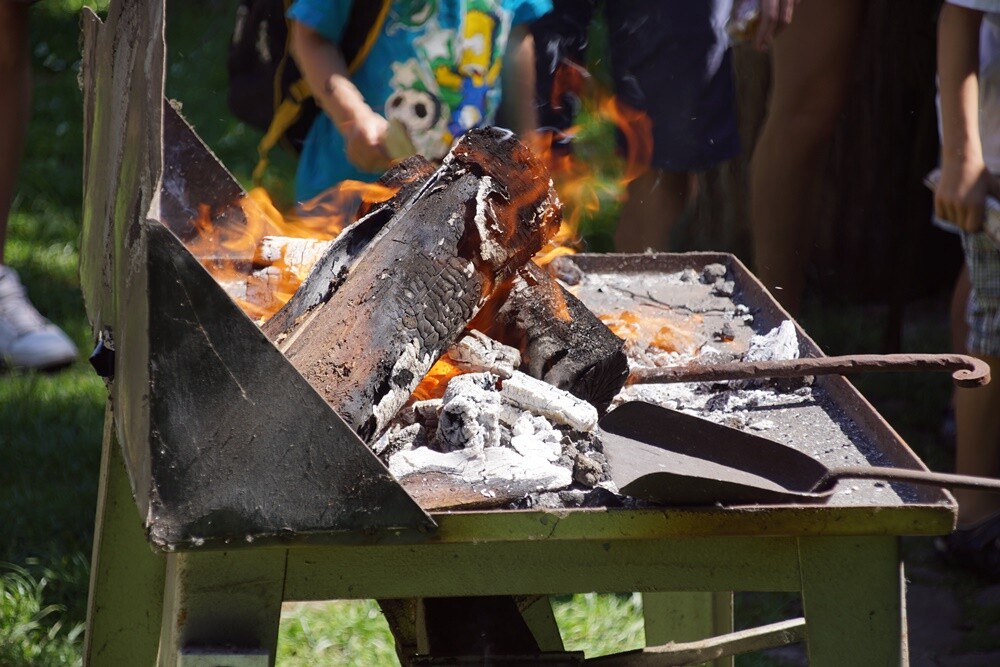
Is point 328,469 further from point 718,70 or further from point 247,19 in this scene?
point 718,70

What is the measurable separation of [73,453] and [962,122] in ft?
8.82

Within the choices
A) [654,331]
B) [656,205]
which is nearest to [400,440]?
[654,331]

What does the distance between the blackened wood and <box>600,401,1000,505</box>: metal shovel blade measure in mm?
468

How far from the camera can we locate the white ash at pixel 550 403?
1621 mm

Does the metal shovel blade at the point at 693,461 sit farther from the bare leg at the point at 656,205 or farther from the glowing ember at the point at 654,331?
the bare leg at the point at 656,205

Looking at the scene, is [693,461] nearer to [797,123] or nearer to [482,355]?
[482,355]

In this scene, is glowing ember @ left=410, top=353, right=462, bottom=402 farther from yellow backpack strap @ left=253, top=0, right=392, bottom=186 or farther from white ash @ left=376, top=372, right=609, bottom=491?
yellow backpack strap @ left=253, top=0, right=392, bottom=186

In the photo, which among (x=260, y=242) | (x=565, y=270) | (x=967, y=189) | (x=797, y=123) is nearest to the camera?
(x=260, y=242)

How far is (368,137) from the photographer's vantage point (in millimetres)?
2781

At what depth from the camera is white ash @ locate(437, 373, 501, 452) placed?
1.54 metres

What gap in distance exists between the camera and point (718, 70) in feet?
12.6

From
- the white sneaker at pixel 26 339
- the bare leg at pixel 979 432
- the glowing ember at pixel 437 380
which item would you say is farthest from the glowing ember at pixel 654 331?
the white sneaker at pixel 26 339

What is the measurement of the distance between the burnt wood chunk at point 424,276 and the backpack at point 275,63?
46.7 inches

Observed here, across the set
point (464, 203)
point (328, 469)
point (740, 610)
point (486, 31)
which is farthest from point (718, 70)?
point (328, 469)
